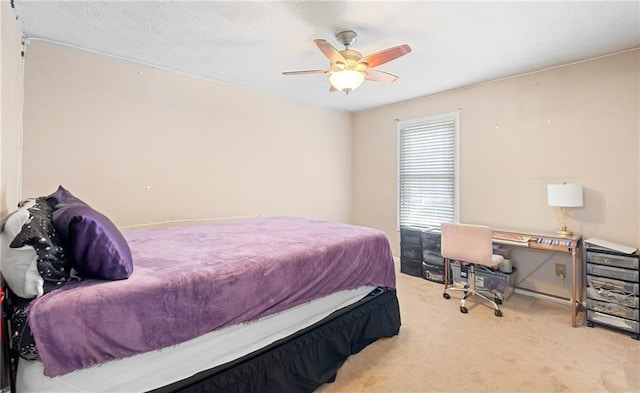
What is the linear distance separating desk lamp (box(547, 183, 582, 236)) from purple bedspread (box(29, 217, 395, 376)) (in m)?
1.83

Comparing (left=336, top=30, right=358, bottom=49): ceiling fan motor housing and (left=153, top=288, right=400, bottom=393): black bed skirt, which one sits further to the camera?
(left=336, top=30, right=358, bottom=49): ceiling fan motor housing

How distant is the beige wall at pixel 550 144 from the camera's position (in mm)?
2848

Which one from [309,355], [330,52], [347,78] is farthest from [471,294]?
[330,52]

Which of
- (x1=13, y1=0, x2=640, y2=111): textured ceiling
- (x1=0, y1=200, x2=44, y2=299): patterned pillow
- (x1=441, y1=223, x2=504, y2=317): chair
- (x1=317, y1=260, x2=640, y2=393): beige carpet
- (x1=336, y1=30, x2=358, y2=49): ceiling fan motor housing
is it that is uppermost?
(x1=13, y1=0, x2=640, y2=111): textured ceiling

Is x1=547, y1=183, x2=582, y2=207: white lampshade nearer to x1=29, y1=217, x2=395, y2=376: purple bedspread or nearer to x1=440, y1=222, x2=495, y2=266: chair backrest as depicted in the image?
x1=440, y1=222, x2=495, y2=266: chair backrest

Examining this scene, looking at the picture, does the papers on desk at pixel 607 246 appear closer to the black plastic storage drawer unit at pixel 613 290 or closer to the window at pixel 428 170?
the black plastic storage drawer unit at pixel 613 290

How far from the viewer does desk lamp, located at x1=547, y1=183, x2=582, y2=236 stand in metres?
2.90

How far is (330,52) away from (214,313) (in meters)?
1.86

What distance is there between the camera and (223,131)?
12.2 feet

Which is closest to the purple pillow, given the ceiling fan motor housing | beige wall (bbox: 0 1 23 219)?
beige wall (bbox: 0 1 23 219)

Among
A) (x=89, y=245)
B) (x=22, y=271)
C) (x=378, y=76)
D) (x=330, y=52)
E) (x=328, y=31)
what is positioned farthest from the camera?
(x=378, y=76)

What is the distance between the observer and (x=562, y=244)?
2871 mm

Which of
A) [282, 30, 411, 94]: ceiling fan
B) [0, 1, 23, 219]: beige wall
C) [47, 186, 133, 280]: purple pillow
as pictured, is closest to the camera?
[47, 186, 133, 280]: purple pillow

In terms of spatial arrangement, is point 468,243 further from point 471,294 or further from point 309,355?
point 309,355
